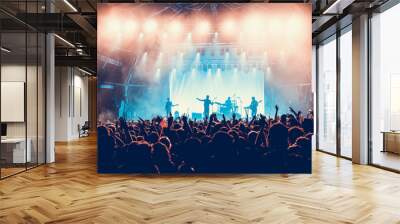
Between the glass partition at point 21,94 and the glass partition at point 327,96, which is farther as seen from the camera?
the glass partition at point 327,96

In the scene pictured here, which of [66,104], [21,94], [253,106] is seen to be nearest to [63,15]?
[21,94]

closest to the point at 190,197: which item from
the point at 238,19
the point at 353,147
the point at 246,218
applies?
the point at 246,218

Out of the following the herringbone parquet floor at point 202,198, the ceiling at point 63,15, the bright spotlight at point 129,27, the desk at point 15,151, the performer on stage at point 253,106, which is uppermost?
the ceiling at point 63,15

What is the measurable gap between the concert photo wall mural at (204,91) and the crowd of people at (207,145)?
0.02 meters

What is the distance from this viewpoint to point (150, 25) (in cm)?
713

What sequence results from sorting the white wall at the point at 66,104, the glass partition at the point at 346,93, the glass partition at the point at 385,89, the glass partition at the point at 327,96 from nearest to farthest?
the glass partition at the point at 385,89, the glass partition at the point at 346,93, the glass partition at the point at 327,96, the white wall at the point at 66,104

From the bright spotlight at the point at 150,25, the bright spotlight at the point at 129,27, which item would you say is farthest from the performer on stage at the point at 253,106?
the bright spotlight at the point at 129,27

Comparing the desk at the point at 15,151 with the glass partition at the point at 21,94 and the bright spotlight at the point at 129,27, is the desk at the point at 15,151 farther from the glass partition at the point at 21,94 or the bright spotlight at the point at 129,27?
the bright spotlight at the point at 129,27

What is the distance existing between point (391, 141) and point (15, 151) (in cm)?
819

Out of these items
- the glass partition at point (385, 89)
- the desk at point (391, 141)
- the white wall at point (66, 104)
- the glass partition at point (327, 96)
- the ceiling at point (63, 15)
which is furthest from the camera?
the white wall at point (66, 104)

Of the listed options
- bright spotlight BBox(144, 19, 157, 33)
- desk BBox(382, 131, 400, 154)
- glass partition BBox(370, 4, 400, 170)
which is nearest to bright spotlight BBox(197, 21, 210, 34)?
bright spotlight BBox(144, 19, 157, 33)

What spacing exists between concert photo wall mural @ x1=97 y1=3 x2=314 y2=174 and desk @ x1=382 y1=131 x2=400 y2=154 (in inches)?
93.6

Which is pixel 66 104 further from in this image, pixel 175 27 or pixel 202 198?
pixel 202 198

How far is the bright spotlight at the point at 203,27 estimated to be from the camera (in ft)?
23.4
